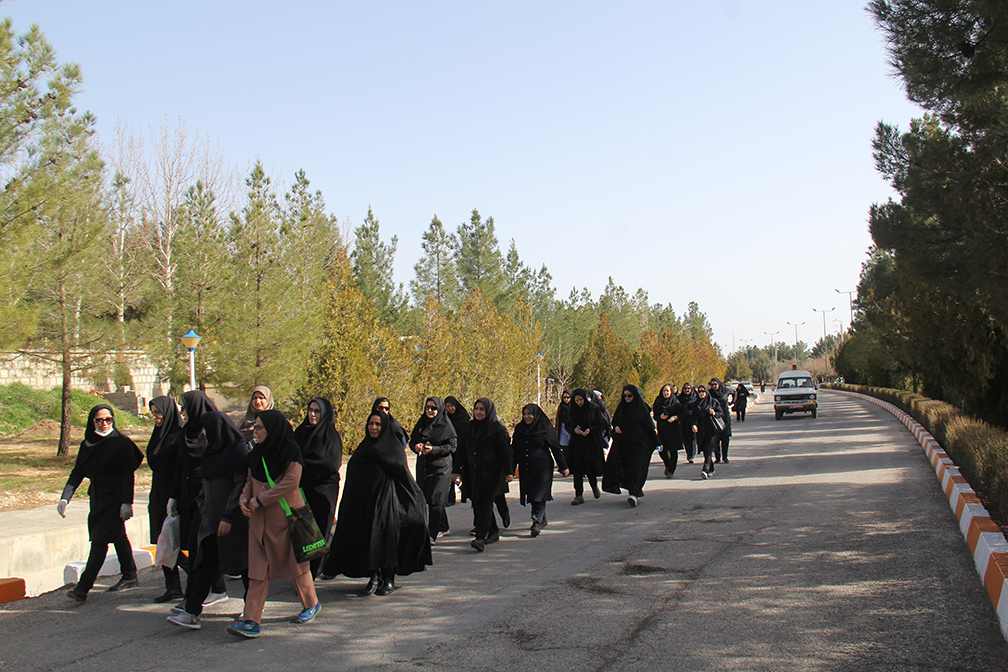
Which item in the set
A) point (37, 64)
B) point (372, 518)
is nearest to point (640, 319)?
point (37, 64)

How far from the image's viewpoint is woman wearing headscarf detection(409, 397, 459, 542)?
7.89m

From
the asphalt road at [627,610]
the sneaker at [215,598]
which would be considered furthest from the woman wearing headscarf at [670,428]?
the sneaker at [215,598]

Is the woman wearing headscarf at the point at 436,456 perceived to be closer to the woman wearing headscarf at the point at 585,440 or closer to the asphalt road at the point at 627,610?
the asphalt road at the point at 627,610

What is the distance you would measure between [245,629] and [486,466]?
3498 millimetres

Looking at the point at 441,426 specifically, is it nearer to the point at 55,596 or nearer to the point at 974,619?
the point at 55,596

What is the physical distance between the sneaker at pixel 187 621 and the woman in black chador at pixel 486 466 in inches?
118

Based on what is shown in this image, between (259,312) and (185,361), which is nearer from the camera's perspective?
(259,312)

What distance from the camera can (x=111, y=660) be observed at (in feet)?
15.4

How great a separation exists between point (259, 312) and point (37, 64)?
7.80 m

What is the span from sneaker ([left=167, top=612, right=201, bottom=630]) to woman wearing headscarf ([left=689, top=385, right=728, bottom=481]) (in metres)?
9.35

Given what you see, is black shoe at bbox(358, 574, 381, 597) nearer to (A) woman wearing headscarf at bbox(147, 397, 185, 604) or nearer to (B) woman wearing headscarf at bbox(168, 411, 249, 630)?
(B) woman wearing headscarf at bbox(168, 411, 249, 630)

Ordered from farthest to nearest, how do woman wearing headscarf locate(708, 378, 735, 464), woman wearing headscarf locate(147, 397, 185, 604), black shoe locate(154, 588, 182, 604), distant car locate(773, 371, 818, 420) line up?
distant car locate(773, 371, 818, 420), woman wearing headscarf locate(708, 378, 735, 464), black shoe locate(154, 588, 182, 604), woman wearing headscarf locate(147, 397, 185, 604)

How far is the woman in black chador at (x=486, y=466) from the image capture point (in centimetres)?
798

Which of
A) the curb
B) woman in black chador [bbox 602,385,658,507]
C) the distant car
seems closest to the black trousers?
woman in black chador [bbox 602,385,658,507]
